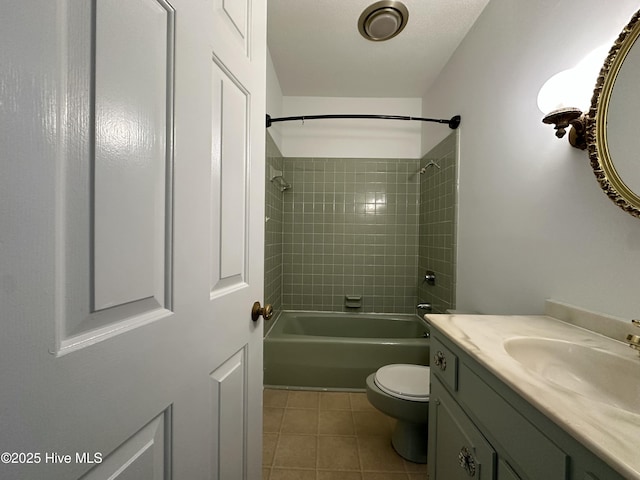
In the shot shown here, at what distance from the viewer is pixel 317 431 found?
159 centimetres

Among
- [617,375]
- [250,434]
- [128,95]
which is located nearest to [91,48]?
[128,95]

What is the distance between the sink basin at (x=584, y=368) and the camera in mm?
655

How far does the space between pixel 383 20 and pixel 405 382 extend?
6.69ft

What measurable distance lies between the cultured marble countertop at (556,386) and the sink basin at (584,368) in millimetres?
20

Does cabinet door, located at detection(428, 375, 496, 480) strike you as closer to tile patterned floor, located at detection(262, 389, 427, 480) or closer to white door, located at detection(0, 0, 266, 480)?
tile patterned floor, located at detection(262, 389, 427, 480)

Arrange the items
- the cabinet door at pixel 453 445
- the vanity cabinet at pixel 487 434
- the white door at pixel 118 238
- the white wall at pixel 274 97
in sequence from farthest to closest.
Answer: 1. the white wall at pixel 274 97
2. the cabinet door at pixel 453 445
3. the vanity cabinet at pixel 487 434
4. the white door at pixel 118 238

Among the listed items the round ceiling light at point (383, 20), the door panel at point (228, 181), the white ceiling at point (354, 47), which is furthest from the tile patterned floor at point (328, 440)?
the white ceiling at point (354, 47)

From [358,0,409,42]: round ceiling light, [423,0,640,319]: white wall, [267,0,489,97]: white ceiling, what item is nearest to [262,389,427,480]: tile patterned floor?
[423,0,640,319]: white wall

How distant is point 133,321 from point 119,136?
293 millimetres

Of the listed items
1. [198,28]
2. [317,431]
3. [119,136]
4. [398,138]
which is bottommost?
A: [317,431]

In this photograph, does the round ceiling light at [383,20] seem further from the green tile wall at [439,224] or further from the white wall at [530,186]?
the green tile wall at [439,224]

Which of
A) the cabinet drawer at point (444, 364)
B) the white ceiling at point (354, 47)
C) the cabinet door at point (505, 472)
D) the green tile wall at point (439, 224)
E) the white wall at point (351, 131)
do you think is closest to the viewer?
the cabinet door at point (505, 472)

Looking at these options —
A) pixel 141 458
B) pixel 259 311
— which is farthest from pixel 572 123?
pixel 141 458

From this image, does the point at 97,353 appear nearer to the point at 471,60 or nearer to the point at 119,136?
the point at 119,136
